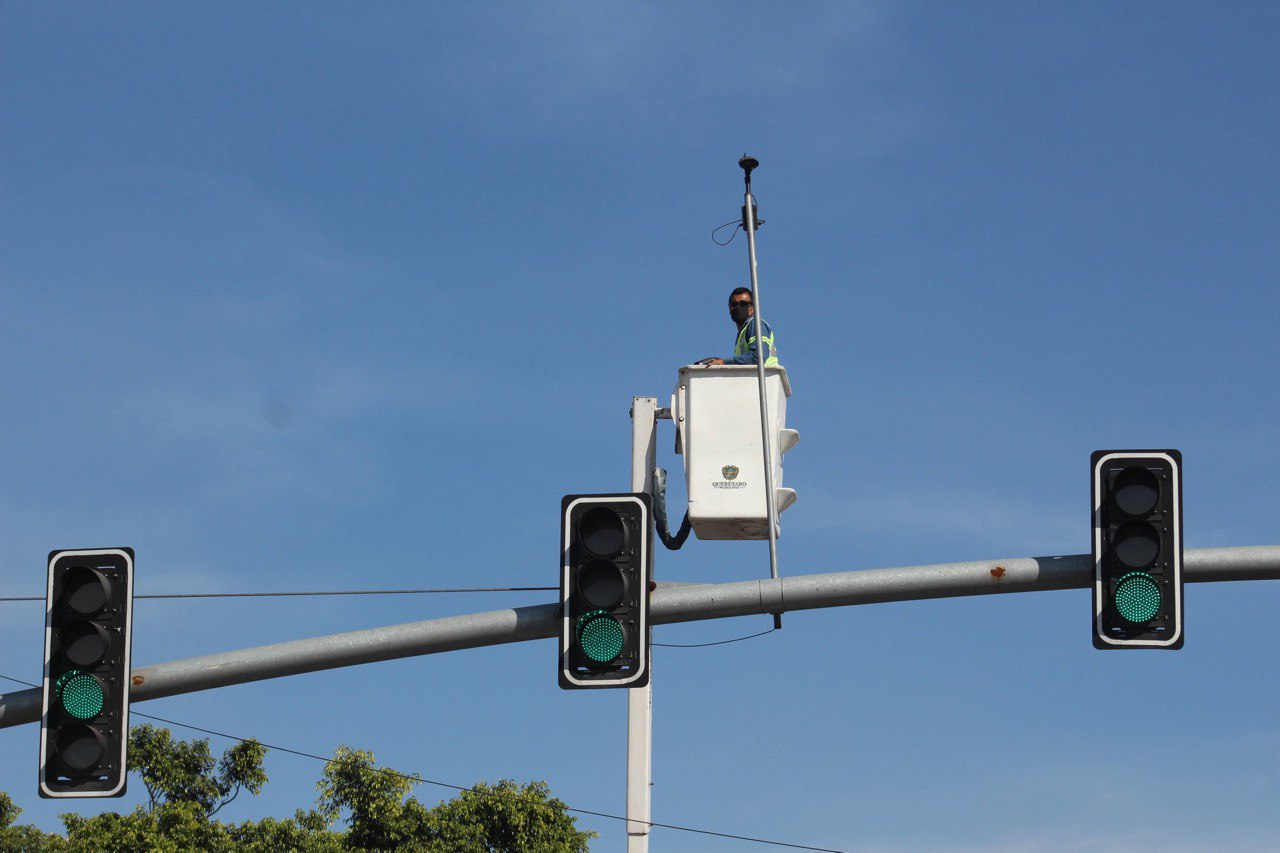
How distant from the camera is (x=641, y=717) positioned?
40.2 feet

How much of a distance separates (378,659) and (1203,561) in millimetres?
4183

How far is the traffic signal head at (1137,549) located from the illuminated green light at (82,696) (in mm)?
5029

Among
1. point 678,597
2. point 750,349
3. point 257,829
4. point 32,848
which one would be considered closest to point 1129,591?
point 678,597

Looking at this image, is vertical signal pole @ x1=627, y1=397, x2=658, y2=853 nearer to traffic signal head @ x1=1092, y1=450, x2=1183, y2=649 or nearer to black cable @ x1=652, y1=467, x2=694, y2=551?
black cable @ x1=652, y1=467, x2=694, y2=551

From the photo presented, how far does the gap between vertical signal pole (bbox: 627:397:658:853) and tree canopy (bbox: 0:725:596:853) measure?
2380 cm

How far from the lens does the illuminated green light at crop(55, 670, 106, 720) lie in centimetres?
894

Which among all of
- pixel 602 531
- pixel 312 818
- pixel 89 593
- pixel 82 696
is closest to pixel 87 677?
pixel 82 696

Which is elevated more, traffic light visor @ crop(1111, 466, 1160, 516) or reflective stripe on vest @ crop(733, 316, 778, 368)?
reflective stripe on vest @ crop(733, 316, 778, 368)

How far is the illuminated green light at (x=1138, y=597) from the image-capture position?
855 cm

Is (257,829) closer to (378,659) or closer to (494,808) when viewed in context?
(494,808)

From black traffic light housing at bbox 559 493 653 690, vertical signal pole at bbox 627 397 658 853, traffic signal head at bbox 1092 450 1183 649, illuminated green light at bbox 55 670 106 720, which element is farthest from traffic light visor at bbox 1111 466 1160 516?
illuminated green light at bbox 55 670 106 720

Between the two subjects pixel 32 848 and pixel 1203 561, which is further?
pixel 32 848

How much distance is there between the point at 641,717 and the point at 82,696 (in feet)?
14.5

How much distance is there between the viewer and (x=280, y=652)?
29.6 ft
